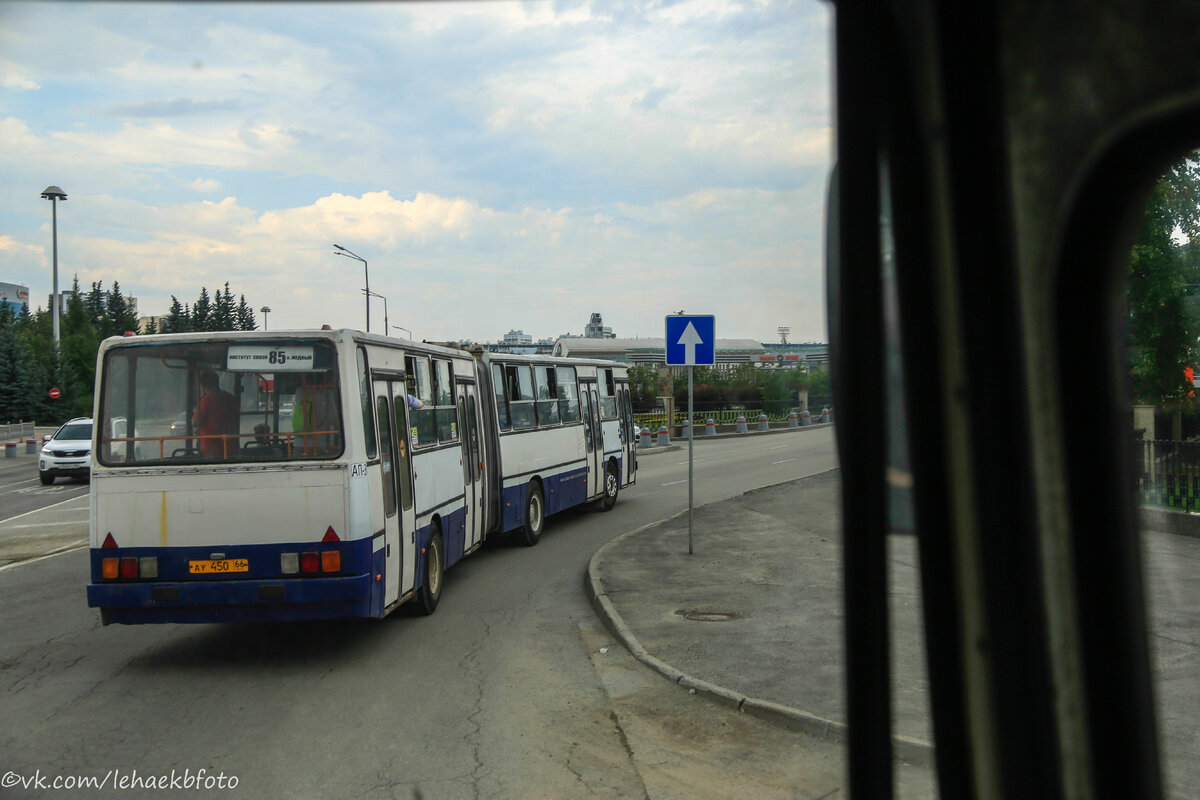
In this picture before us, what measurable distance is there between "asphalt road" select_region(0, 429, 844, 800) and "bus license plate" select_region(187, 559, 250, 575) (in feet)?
2.58

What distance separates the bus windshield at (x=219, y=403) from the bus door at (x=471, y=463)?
359 centimetres

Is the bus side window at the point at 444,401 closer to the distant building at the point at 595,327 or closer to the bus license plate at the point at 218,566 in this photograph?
the bus license plate at the point at 218,566

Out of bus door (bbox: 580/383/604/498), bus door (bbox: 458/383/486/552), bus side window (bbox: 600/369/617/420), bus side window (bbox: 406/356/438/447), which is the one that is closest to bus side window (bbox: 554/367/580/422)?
bus door (bbox: 580/383/604/498)

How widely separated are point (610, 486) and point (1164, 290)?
648 inches

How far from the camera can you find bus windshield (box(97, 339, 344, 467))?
25.9 feet

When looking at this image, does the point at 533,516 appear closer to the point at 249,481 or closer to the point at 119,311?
the point at 249,481

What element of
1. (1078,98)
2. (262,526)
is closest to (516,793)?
(262,526)

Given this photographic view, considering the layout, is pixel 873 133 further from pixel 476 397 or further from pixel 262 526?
pixel 476 397

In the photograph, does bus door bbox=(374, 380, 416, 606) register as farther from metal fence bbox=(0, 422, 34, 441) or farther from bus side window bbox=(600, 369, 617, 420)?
metal fence bbox=(0, 422, 34, 441)

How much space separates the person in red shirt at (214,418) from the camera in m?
7.89

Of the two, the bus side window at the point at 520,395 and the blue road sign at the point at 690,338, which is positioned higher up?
the blue road sign at the point at 690,338

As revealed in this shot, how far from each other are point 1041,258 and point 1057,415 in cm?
31

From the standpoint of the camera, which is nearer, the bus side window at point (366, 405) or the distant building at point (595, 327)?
the bus side window at point (366, 405)

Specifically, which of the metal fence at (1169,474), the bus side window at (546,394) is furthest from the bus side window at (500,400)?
the metal fence at (1169,474)
